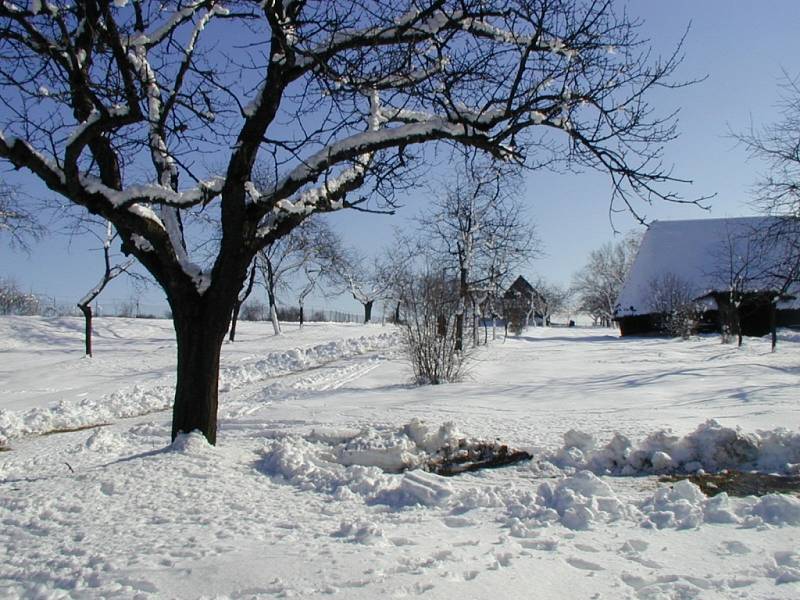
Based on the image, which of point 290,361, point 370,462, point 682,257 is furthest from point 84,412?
point 682,257

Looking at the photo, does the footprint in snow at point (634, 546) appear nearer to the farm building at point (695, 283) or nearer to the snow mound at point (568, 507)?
the snow mound at point (568, 507)

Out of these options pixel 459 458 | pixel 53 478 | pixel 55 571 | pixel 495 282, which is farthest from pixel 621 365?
pixel 55 571

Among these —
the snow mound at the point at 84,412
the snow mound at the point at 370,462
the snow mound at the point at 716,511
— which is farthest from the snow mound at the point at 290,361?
the snow mound at the point at 716,511

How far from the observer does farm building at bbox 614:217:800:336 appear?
37.1 m

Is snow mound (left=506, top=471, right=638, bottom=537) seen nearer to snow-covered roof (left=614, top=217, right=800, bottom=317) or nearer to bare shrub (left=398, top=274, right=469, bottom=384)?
bare shrub (left=398, top=274, right=469, bottom=384)

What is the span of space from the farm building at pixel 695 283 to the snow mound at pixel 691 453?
30.3m

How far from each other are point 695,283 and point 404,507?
4301 cm

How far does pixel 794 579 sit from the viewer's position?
3020mm

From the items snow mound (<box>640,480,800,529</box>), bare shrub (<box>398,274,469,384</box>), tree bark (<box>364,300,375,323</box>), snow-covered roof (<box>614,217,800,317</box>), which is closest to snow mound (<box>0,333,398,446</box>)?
bare shrub (<box>398,274,469,384</box>)

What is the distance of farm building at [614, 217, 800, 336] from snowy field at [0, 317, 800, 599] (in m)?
29.4

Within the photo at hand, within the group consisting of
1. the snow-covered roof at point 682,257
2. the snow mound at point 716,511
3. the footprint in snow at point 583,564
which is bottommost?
the footprint in snow at point 583,564

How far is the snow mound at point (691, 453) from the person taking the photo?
6.03 m

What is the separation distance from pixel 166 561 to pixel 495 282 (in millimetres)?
25910

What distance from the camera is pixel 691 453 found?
6219mm
